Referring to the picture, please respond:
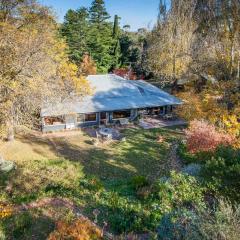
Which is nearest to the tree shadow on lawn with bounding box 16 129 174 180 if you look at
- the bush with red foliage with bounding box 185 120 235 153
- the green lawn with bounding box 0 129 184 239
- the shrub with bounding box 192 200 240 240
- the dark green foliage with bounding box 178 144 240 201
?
the green lawn with bounding box 0 129 184 239

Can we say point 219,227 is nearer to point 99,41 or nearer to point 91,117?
point 91,117

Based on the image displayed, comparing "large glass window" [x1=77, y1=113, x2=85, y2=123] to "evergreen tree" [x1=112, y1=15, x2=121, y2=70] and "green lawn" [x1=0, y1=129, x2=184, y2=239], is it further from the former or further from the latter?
"evergreen tree" [x1=112, y1=15, x2=121, y2=70]

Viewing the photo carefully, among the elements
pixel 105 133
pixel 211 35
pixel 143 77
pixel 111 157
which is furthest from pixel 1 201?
pixel 143 77

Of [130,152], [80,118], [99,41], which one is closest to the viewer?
[130,152]

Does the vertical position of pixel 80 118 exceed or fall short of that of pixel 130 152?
it exceeds it

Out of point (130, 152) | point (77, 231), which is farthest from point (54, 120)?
point (77, 231)
